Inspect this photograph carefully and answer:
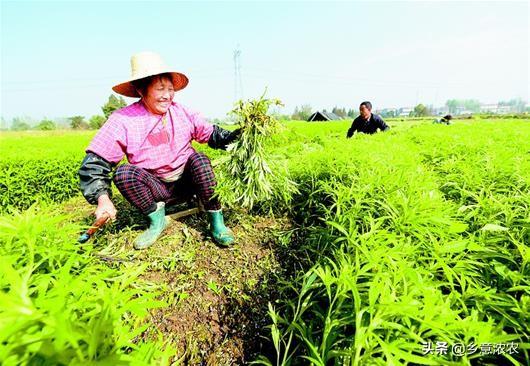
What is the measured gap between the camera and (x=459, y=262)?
130 cm

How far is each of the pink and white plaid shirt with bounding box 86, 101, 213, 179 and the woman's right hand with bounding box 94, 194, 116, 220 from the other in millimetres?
359

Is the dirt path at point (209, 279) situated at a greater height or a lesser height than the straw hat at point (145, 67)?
lesser

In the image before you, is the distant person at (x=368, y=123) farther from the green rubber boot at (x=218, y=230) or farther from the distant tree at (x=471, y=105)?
the distant tree at (x=471, y=105)

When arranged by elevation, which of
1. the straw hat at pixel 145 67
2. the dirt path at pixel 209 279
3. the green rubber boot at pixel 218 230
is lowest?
the dirt path at pixel 209 279

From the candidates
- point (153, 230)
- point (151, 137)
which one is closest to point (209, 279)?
point (153, 230)

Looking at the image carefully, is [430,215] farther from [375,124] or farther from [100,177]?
[375,124]

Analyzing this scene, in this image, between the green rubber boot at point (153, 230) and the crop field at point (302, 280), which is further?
the green rubber boot at point (153, 230)

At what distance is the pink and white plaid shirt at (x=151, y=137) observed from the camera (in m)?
2.11

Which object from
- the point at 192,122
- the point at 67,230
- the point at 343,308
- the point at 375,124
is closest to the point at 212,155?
the point at 375,124

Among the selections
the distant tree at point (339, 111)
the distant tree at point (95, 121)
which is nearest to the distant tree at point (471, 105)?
the distant tree at point (339, 111)

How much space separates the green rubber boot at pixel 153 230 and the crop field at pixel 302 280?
0.10 m

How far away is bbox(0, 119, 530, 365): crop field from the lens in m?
0.87

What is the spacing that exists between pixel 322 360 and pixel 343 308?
10.7 inches

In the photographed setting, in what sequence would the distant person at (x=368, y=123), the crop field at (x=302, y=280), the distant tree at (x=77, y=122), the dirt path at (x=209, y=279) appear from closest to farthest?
the crop field at (x=302, y=280) → the dirt path at (x=209, y=279) → the distant person at (x=368, y=123) → the distant tree at (x=77, y=122)
